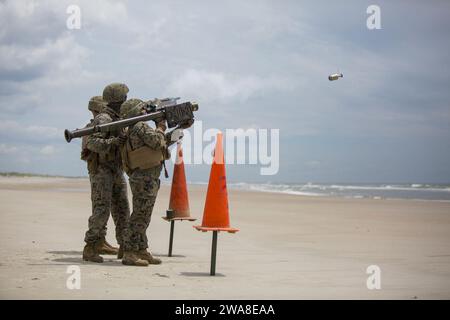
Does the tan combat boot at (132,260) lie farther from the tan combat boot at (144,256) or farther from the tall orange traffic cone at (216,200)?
the tall orange traffic cone at (216,200)

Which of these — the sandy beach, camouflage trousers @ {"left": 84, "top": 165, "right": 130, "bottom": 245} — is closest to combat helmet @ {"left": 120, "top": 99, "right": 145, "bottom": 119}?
camouflage trousers @ {"left": 84, "top": 165, "right": 130, "bottom": 245}

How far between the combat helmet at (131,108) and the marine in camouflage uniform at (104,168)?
309 mm

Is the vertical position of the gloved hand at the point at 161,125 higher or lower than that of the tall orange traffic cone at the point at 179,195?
higher

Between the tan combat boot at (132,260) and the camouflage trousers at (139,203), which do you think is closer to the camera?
the tan combat boot at (132,260)

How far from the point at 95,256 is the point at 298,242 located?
4.50m

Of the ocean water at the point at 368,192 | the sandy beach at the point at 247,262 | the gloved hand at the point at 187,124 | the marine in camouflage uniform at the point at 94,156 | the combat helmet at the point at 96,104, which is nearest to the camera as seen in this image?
the sandy beach at the point at 247,262

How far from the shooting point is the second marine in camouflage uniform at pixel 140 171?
8102mm

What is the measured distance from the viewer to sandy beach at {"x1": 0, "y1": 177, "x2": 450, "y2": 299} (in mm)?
6445

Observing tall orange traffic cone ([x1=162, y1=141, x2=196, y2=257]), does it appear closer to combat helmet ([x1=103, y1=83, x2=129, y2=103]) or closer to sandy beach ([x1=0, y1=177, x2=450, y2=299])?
sandy beach ([x1=0, y1=177, x2=450, y2=299])

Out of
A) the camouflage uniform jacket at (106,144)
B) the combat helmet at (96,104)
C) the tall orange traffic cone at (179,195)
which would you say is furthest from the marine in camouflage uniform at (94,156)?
the tall orange traffic cone at (179,195)

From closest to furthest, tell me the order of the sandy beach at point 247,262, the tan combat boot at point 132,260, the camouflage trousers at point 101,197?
the sandy beach at point 247,262 < the tan combat boot at point 132,260 < the camouflage trousers at point 101,197

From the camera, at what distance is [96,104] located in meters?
9.57

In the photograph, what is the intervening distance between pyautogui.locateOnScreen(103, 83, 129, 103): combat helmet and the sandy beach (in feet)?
7.32
